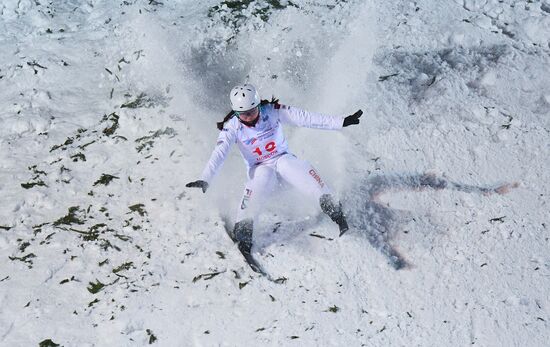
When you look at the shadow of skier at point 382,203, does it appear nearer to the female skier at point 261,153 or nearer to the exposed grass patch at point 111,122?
the female skier at point 261,153

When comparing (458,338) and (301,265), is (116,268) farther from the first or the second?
(458,338)

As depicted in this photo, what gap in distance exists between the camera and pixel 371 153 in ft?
23.4

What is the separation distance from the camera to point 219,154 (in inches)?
249

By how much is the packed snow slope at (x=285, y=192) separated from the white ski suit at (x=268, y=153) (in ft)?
1.36

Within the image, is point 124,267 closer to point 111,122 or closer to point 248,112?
point 248,112

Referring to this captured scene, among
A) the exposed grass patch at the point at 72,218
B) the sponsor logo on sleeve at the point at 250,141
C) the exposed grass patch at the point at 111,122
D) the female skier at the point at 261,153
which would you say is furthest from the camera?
the exposed grass patch at the point at 111,122

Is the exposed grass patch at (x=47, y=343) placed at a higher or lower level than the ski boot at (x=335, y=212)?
higher

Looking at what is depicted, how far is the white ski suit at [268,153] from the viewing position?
6195 millimetres

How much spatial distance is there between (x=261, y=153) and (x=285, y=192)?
69 cm

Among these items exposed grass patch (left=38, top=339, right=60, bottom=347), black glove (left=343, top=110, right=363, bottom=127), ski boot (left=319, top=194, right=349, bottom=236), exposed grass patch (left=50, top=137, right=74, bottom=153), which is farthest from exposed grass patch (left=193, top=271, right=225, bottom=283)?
exposed grass patch (left=50, top=137, right=74, bottom=153)

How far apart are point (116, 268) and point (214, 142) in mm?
2561

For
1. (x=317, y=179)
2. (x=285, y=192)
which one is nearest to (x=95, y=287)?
(x=285, y=192)

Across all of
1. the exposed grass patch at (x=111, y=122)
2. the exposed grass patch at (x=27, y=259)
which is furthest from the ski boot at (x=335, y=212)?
the exposed grass patch at (x=111, y=122)

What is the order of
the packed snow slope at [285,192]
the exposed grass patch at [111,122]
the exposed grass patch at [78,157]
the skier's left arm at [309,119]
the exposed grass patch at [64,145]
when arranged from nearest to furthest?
the packed snow slope at [285,192] < the skier's left arm at [309,119] < the exposed grass patch at [78,157] < the exposed grass patch at [64,145] < the exposed grass patch at [111,122]
